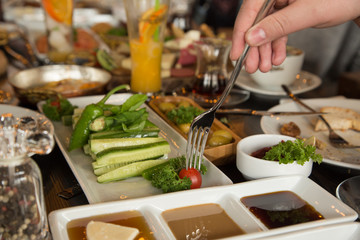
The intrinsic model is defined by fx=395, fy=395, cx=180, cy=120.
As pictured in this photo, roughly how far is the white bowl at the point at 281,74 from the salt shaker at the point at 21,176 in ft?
5.12

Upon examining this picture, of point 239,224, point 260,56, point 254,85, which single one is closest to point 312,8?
point 260,56

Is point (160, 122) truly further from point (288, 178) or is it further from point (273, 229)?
point (273, 229)

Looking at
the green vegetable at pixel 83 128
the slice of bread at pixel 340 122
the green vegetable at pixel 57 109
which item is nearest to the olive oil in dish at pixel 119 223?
the green vegetable at pixel 83 128

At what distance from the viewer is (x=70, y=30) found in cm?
287

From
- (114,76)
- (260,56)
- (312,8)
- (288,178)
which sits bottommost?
(114,76)

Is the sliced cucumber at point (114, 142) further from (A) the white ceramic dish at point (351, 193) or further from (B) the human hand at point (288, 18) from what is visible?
(A) the white ceramic dish at point (351, 193)

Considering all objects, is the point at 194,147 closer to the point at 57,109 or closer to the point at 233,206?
the point at 233,206

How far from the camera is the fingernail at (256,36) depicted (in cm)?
128

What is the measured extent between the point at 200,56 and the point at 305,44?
68.9 inches

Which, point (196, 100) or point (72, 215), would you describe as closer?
point (72, 215)

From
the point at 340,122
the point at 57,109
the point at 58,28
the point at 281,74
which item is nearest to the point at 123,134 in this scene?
the point at 57,109

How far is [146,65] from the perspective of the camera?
85.4 inches

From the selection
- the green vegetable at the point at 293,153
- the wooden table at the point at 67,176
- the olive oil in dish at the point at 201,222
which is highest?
the green vegetable at the point at 293,153

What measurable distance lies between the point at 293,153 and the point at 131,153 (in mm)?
539
